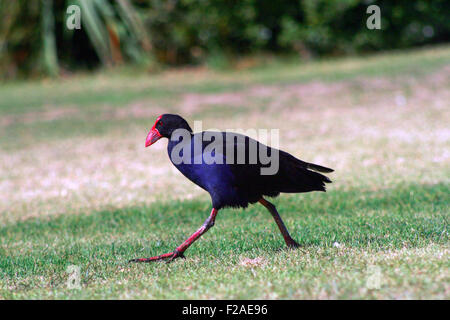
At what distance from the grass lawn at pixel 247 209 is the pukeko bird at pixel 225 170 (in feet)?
1.38

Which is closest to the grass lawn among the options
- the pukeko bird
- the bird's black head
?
the pukeko bird

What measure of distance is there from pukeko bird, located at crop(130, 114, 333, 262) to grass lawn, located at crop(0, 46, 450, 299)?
42 cm

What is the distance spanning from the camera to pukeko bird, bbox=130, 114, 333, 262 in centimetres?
511

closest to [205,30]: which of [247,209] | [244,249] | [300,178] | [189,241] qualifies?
[247,209]

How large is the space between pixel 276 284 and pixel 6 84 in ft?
77.2

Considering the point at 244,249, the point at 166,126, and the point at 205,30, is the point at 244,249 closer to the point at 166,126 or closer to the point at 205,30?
the point at 166,126

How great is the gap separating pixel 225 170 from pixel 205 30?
20751mm

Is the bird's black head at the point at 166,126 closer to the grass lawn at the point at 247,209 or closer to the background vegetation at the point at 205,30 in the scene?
the grass lawn at the point at 247,209

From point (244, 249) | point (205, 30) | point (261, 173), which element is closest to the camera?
point (261, 173)

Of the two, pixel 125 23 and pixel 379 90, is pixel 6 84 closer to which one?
pixel 125 23

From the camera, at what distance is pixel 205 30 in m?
25.3

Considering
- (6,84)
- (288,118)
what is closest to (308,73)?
(288,118)

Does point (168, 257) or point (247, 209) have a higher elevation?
point (247, 209)

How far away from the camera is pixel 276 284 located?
425 centimetres
